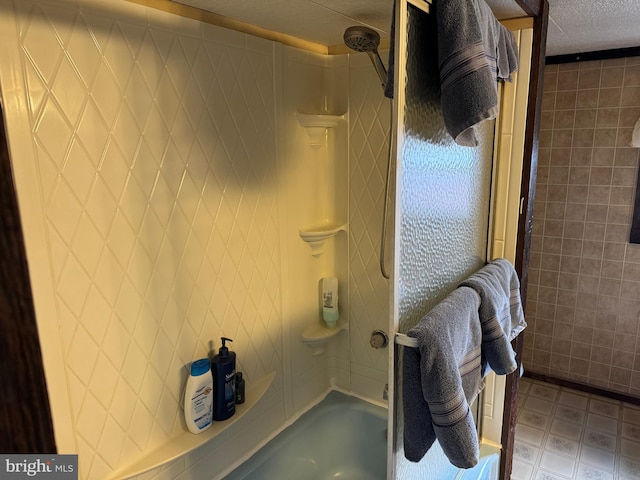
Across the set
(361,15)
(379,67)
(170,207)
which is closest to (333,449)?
(170,207)

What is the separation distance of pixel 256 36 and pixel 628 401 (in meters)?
3.08

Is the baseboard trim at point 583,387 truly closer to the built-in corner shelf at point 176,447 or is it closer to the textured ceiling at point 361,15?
the textured ceiling at point 361,15

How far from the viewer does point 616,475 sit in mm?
2256

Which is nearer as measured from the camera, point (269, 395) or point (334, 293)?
point (269, 395)

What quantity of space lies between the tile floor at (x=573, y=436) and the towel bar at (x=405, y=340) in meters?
1.75

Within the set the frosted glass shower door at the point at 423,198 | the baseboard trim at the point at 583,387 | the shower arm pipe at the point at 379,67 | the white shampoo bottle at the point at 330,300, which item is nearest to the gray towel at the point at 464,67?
the frosted glass shower door at the point at 423,198

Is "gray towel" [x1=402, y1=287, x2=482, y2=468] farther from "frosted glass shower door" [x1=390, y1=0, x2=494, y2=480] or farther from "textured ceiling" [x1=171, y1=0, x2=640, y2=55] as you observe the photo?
"textured ceiling" [x1=171, y1=0, x2=640, y2=55]

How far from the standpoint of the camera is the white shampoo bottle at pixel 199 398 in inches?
57.6

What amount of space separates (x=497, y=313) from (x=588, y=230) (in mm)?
1832

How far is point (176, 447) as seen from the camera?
1.43m

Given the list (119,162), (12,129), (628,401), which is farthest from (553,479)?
(12,129)

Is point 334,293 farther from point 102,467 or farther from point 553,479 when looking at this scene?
point 553,479

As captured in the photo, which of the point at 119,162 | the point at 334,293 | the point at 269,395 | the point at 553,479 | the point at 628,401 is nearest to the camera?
the point at 119,162

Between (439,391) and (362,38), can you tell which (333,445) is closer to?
(439,391)
